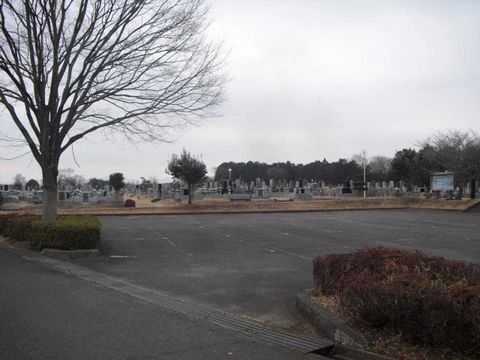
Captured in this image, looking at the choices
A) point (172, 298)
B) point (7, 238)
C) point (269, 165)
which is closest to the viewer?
point (172, 298)

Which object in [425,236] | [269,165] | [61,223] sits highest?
[269,165]

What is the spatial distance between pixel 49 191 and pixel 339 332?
1065 cm

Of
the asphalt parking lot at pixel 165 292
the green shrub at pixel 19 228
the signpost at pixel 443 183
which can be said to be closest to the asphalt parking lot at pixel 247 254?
the asphalt parking lot at pixel 165 292

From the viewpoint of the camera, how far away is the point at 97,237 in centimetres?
1070

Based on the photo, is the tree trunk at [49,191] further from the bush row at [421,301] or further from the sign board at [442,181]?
the sign board at [442,181]

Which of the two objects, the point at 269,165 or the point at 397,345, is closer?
the point at 397,345

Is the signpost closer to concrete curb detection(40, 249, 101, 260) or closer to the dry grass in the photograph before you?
the dry grass

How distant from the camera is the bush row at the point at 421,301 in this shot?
12.2 ft

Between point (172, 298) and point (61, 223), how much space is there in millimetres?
5626

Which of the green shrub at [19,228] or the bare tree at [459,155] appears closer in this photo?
the green shrub at [19,228]

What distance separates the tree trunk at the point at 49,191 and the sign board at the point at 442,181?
3415 cm

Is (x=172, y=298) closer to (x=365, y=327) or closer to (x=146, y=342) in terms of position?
(x=146, y=342)

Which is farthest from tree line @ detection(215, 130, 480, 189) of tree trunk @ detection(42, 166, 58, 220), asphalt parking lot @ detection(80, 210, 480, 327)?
tree trunk @ detection(42, 166, 58, 220)

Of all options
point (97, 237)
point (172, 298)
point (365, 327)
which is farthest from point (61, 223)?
point (365, 327)
